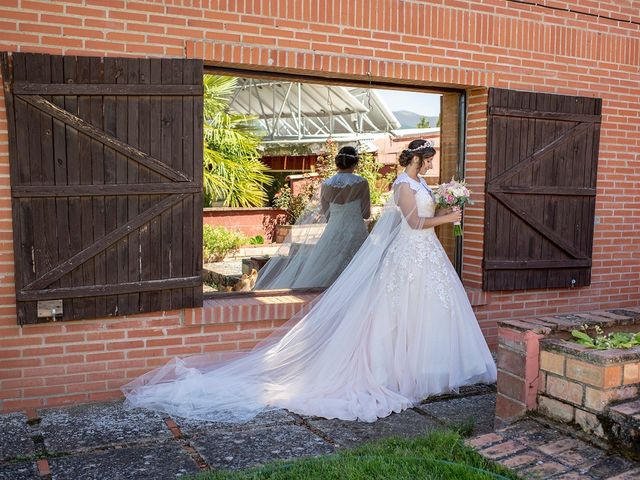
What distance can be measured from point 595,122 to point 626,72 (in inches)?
32.8

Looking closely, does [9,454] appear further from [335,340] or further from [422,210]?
[422,210]

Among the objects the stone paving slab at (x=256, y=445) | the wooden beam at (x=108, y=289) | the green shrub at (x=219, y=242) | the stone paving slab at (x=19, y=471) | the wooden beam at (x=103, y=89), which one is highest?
the wooden beam at (x=103, y=89)

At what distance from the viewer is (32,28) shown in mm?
4512

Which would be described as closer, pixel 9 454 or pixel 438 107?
pixel 9 454

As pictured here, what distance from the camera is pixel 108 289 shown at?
4758 mm

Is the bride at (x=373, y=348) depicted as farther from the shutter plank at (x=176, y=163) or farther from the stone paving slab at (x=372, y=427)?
the shutter plank at (x=176, y=163)

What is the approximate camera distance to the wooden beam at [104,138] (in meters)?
4.47

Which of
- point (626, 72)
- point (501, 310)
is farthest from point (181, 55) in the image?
point (626, 72)

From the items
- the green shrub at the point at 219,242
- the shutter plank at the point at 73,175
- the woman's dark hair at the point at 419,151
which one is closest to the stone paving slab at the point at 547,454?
the woman's dark hair at the point at 419,151

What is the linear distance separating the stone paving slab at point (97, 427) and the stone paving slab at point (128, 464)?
155mm

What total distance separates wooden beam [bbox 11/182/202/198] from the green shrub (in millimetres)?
2033

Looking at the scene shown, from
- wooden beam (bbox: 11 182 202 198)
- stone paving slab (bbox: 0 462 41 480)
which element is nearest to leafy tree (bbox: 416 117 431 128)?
wooden beam (bbox: 11 182 202 198)

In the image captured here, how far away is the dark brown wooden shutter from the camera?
20.4ft

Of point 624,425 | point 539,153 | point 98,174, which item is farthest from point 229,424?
point 539,153
